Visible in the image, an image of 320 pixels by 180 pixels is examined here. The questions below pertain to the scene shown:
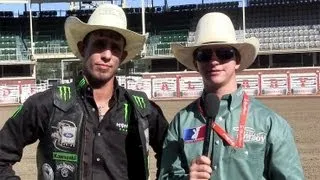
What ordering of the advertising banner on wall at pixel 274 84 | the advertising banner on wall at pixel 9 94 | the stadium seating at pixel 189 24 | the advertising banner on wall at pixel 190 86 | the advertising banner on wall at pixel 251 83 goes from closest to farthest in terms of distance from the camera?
the advertising banner on wall at pixel 274 84 → the advertising banner on wall at pixel 251 83 → the advertising banner on wall at pixel 190 86 → the advertising banner on wall at pixel 9 94 → the stadium seating at pixel 189 24

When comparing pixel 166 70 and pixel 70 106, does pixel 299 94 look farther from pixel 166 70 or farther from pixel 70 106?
pixel 70 106

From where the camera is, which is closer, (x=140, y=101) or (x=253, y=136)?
(x=253, y=136)

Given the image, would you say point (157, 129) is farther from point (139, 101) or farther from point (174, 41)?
point (174, 41)

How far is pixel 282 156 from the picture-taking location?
8.30 feet

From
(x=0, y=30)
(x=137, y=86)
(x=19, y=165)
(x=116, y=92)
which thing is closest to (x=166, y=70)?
(x=137, y=86)

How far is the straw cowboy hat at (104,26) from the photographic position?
3.08 meters

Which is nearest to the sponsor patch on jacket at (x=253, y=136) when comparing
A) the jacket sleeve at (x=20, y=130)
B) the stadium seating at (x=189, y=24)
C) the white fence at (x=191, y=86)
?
the jacket sleeve at (x=20, y=130)

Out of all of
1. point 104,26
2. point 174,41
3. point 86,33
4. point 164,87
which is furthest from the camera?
point 174,41

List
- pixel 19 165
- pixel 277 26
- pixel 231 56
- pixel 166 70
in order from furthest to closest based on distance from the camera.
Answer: pixel 277 26 < pixel 166 70 < pixel 19 165 < pixel 231 56

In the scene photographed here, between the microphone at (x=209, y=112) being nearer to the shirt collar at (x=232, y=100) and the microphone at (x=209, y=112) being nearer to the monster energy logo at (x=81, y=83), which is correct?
the shirt collar at (x=232, y=100)

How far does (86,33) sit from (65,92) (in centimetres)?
34

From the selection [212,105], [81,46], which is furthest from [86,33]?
[212,105]

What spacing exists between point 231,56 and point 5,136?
47.8 inches

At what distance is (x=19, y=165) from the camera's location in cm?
1181
